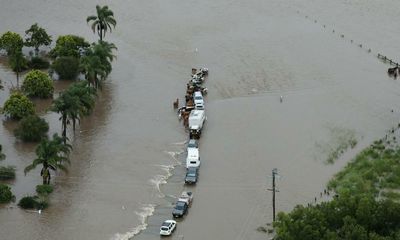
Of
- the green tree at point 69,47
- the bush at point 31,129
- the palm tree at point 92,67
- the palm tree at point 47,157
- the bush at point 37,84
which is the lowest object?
the palm tree at point 47,157

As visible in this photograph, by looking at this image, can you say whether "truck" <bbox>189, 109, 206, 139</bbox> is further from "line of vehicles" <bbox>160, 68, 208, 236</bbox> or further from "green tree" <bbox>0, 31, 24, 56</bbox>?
"green tree" <bbox>0, 31, 24, 56</bbox>

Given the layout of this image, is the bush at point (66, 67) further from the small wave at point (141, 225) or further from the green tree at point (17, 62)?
the small wave at point (141, 225)

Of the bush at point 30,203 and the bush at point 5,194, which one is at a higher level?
the bush at point 5,194

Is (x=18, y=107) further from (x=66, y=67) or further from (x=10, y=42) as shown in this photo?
(x=10, y=42)

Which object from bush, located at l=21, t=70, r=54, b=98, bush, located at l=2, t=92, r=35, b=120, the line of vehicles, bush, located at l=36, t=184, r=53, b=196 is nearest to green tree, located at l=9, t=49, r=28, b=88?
bush, located at l=21, t=70, r=54, b=98

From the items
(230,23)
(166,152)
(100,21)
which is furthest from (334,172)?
(230,23)

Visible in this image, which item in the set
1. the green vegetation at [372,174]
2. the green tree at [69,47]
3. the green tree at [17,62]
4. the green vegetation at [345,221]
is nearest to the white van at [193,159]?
the green vegetation at [372,174]

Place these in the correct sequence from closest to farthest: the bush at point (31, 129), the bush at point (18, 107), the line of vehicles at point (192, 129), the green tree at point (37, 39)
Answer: the line of vehicles at point (192, 129)
the bush at point (31, 129)
the bush at point (18, 107)
the green tree at point (37, 39)

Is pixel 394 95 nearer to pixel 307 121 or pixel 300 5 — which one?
pixel 307 121

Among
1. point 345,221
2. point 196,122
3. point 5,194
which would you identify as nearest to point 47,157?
point 5,194
